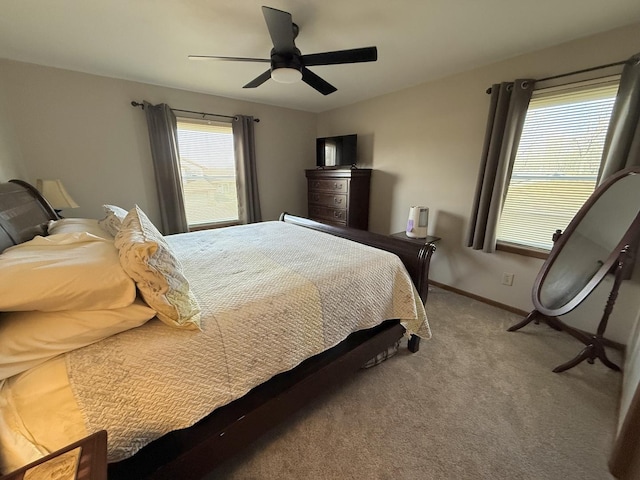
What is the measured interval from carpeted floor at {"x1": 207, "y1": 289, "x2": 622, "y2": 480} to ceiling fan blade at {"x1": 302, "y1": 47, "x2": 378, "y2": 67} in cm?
211

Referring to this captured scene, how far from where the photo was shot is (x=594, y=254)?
6.01 ft

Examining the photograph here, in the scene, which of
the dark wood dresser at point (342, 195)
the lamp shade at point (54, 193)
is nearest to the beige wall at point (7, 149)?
the lamp shade at point (54, 193)

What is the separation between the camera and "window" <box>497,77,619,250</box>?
196 cm

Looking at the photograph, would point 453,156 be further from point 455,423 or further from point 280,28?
point 455,423

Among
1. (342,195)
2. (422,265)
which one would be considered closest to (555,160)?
(422,265)

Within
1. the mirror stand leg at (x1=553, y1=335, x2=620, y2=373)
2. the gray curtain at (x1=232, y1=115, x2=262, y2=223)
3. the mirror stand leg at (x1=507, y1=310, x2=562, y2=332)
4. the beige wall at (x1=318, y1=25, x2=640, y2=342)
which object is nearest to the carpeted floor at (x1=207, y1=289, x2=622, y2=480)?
the mirror stand leg at (x1=553, y1=335, x2=620, y2=373)

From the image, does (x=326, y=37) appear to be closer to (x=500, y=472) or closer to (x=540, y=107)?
(x=540, y=107)

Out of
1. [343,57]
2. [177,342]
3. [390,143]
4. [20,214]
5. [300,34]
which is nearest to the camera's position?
[177,342]

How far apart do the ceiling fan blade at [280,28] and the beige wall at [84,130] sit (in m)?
2.08

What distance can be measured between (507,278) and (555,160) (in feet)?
3.75

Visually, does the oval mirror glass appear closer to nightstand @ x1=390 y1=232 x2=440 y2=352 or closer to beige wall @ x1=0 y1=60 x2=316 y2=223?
nightstand @ x1=390 y1=232 x2=440 y2=352

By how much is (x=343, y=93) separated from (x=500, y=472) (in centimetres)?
371

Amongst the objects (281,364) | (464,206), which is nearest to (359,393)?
(281,364)

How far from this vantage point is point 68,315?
81 cm
